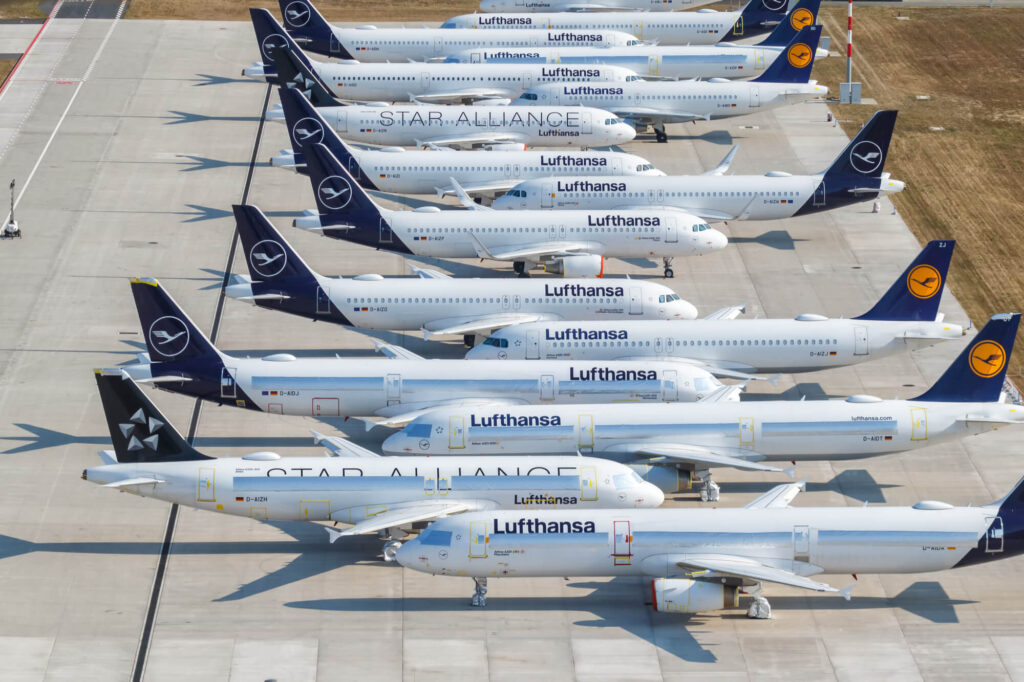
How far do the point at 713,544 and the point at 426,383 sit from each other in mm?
17171

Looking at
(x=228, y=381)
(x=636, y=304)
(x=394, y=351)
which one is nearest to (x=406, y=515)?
(x=228, y=381)

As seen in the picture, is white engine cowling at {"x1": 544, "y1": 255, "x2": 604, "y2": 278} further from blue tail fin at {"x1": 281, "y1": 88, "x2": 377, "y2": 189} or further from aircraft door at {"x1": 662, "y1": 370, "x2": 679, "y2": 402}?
aircraft door at {"x1": 662, "y1": 370, "x2": 679, "y2": 402}

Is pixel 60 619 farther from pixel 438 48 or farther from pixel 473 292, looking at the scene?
pixel 438 48

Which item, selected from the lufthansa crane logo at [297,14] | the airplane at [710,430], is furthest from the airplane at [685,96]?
the airplane at [710,430]

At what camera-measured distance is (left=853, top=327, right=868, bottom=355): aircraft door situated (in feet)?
258

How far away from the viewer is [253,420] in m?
77.2

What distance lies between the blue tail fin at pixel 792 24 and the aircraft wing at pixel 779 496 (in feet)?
208

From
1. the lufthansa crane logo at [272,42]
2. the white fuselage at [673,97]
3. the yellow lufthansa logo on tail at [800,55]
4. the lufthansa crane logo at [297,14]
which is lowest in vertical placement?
the lufthansa crane logo at [297,14]

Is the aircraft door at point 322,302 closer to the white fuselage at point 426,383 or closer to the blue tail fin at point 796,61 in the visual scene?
the white fuselage at point 426,383

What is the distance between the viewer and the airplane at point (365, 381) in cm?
7369

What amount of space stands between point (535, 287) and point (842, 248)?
73.1 ft

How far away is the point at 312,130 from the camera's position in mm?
100312

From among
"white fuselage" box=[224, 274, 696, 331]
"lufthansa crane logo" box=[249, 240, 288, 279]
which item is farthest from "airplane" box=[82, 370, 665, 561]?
"lufthansa crane logo" box=[249, 240, 288, 279]

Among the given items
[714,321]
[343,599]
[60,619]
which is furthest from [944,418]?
[60,619]
